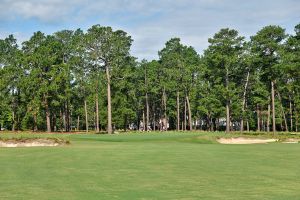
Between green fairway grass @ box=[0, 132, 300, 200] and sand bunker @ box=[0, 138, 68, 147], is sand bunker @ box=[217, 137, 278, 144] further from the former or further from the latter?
green fairway grass @ box=[0, 132, 300, 200]

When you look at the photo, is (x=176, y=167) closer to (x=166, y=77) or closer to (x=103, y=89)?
(x=103, y=89)

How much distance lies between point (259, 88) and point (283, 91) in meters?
9.61

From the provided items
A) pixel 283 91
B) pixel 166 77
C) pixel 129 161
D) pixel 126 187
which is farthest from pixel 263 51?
pixel 126 187

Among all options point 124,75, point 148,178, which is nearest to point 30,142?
point 148,178

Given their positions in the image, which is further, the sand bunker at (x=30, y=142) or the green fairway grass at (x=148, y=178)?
the sand bunker at (x=30, y=142)

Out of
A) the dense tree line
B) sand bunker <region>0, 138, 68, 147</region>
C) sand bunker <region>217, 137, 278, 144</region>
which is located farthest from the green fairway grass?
the dense tree line

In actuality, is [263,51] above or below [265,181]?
above

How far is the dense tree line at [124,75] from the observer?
72500mm

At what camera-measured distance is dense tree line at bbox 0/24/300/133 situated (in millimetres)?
72500

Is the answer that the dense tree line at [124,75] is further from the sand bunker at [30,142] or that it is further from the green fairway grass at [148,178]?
the green fairway grass at [148,178]

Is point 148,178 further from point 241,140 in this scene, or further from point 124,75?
point 124,75

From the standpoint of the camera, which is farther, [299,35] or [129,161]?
[299,35]

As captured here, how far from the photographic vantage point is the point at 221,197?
11.6m

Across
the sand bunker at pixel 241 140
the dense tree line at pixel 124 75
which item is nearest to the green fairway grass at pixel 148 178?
the sand bunker at pixel 241 140
